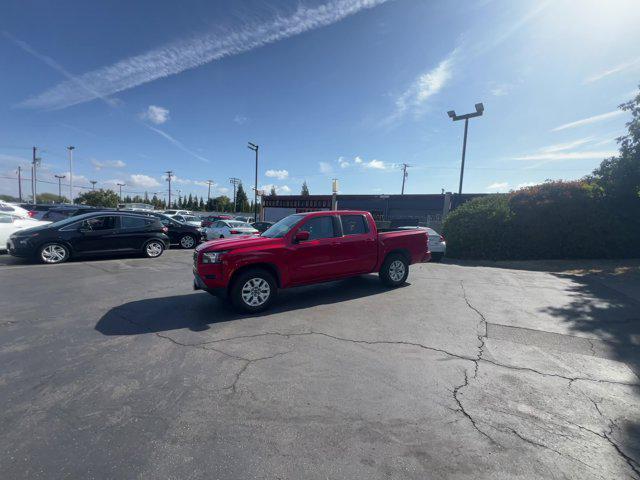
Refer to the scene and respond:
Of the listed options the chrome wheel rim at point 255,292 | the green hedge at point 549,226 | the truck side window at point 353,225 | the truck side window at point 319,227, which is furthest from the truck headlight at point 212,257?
the green hedge at point 549,226

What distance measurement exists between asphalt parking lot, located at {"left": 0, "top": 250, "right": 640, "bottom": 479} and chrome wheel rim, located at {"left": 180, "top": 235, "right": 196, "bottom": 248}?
8672mm

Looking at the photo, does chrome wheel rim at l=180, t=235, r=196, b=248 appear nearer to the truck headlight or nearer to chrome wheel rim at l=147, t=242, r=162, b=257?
chrome wheel rim at l=147, t=242, r=162, b=257

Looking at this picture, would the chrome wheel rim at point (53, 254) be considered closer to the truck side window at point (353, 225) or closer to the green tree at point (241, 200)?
the truck side window at point (353, 225)

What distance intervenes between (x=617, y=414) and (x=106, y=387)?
15.8 feet

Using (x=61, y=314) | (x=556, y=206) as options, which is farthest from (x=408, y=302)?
(x=556, y=206)

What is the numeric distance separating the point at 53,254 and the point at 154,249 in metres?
2.77

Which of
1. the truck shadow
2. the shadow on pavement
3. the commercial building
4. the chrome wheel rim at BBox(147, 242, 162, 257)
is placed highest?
the commercial building

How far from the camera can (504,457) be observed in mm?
2141

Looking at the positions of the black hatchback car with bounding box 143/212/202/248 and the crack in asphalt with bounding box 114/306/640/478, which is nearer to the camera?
the crack in asphalt with bounding box 114/306/640/478

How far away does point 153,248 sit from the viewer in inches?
428

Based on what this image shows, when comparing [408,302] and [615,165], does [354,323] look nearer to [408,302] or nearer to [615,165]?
[408,302]

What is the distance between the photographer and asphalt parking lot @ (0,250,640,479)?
6.88 feet

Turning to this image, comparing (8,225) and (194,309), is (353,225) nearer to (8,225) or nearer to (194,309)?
(194,309)

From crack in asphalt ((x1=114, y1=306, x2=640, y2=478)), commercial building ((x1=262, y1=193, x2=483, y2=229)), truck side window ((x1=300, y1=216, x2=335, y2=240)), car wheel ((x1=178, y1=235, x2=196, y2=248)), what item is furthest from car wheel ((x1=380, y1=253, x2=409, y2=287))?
commercial building ((x1=262, y1=193, x2=483, y2=229))
